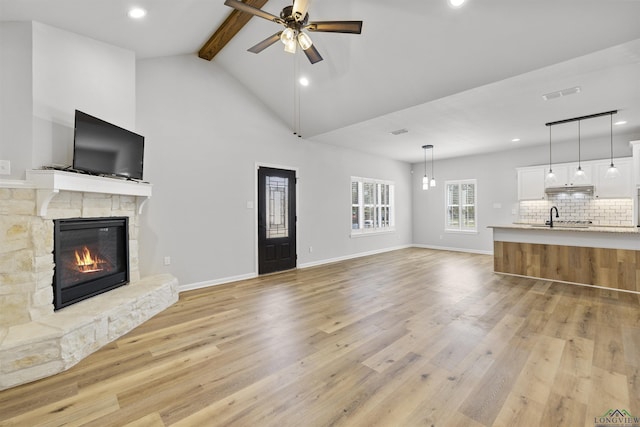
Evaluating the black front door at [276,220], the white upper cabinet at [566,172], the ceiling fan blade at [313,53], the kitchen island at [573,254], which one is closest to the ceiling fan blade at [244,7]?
the ceiling fan blade at [313,53]

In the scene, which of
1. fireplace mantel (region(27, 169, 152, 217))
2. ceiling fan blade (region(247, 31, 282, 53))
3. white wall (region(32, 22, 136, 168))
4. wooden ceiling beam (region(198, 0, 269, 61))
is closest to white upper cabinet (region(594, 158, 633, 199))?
ceiling fan blade (region(247, 31, 282, 53))

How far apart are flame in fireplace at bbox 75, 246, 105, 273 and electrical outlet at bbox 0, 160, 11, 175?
3.21 feet

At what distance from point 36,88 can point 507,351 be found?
5.19m

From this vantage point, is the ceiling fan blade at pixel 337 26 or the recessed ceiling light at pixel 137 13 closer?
the ceiling fan blade at pixel 337 26

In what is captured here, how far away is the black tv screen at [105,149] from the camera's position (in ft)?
9.47

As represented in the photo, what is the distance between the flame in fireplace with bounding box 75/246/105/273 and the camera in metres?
3.11

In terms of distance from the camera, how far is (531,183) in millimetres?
6945

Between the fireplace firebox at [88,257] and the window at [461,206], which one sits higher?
the window at [461,206]

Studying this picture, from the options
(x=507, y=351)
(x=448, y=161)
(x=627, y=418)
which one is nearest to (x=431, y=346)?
(x=507, y=351)

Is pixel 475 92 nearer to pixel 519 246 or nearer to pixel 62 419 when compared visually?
pixel 519 246

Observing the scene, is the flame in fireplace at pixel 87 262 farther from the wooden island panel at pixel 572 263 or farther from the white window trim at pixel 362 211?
the wooden island panel at pixel 572 263

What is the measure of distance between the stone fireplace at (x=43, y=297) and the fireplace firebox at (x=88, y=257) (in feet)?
0.18

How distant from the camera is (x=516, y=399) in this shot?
1893 millimetres

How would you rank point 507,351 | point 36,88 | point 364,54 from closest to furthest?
point 507,351
point 36,88
point 364,54
